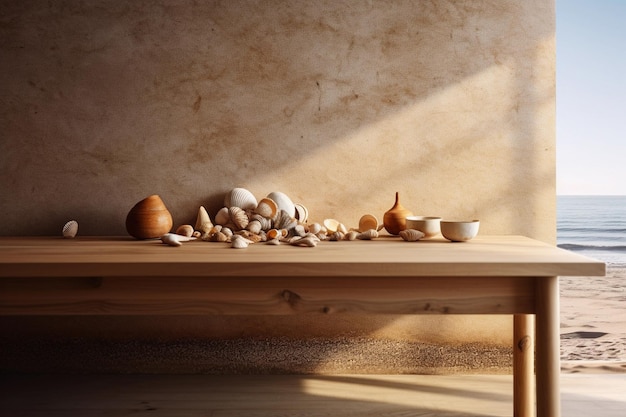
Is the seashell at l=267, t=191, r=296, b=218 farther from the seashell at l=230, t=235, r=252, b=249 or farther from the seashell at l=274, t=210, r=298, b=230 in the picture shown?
the seashell at l=230, t=235, r=252, b=249

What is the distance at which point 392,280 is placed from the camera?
123cm

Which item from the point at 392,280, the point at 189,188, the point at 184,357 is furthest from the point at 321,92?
the point at 184,357

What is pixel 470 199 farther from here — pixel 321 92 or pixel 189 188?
pixel 189 188

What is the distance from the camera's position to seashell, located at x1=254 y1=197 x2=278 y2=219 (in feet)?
5.88

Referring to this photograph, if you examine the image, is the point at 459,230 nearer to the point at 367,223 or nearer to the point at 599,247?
the point at 367,223

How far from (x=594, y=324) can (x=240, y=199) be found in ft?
10.1

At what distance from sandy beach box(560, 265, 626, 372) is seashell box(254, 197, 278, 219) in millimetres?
1516

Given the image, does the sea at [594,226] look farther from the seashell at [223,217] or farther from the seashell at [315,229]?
the seashell at [223,217]

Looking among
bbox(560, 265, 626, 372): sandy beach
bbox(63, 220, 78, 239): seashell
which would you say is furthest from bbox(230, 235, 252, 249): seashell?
bbox(560, 265, 626, 372): sandy beach

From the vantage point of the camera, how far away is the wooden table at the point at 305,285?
1177mm

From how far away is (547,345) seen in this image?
119 cm

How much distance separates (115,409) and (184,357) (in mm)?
384

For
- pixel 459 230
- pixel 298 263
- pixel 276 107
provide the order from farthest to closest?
pixel 276 107 → pixel 459 230 → pixel 298 263

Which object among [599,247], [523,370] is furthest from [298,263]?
[599,247]
